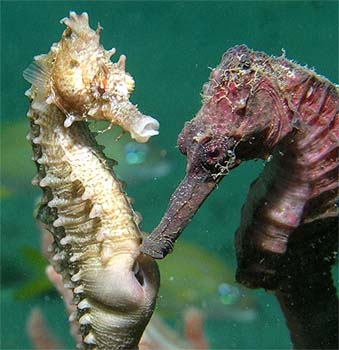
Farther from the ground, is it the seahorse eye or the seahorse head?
the seahorse head

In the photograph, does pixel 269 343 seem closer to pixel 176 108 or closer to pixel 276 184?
pixel 176 108

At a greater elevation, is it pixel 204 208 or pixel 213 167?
Result: pixel 204 208

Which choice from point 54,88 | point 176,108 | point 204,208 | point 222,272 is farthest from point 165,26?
point 54,88

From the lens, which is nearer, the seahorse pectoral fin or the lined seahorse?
the seahorse pectoral fin

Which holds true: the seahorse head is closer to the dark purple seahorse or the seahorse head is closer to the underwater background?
the dark purple seahorse

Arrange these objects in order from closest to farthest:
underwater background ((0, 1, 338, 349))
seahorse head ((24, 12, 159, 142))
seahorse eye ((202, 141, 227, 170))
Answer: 1. seahorse eye ((202, 141, 227, 170))
2. seahorse head ((24, 12, 159, 142))
3. underwater background ((0, 1, 338, 349))

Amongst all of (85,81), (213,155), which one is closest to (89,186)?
(85,81)

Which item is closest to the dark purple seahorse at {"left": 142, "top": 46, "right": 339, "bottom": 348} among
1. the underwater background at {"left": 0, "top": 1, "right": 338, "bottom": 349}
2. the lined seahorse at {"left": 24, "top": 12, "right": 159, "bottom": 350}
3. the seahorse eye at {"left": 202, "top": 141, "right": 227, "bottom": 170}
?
the seahorse eye at {"left": 202, "top": 141, "right": 227, "bottom": 170}
